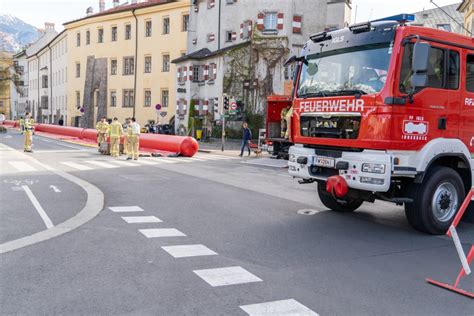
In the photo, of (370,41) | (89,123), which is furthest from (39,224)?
(89,123)

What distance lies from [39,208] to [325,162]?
5362 millimetres

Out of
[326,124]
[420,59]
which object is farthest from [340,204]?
[420,59]

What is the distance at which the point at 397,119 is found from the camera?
23.1 ft

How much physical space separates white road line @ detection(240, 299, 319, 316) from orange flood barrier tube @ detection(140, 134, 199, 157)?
19.5 m

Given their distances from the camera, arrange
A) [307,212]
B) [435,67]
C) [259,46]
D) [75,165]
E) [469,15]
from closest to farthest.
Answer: [435,67] < [307,212] < [75,165] < [259,46] < [469,15]

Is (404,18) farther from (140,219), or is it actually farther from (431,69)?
(140,219)

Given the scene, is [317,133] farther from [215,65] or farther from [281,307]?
[215,65]

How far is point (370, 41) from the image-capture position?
24.3 feet

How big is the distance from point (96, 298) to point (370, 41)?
550cm

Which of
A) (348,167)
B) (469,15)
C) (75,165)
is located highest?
(469,15)

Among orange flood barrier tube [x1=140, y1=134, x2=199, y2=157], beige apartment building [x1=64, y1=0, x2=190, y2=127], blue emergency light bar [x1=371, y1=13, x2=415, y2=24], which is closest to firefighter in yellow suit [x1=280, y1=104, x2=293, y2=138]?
orange flood barrier tube [x1=140, y1=134, x2=199, y2=157]

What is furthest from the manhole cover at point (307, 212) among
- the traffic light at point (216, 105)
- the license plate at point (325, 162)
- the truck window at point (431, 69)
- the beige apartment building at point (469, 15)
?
the beige apartment building at point (469, 15)

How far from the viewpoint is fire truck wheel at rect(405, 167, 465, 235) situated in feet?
24.1

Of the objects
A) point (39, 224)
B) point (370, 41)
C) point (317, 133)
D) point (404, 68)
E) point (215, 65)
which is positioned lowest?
point (39, 224)
